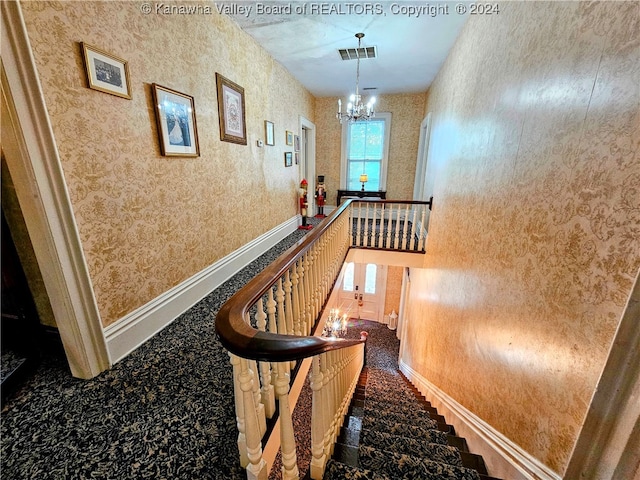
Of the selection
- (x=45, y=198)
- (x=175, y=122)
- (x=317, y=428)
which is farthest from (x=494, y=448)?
(x=175, y=122)

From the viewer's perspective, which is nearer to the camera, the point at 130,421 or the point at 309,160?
the point at 130,421

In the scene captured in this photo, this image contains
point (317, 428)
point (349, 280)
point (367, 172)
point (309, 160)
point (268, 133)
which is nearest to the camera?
point (317, 428)

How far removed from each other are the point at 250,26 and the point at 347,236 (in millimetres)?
2706

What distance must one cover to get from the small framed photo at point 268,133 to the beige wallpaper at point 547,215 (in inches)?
94.1

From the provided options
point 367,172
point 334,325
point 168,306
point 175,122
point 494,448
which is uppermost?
point 175,122

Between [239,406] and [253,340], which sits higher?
[253,340]

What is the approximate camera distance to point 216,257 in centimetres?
259

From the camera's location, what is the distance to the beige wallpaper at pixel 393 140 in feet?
17.1

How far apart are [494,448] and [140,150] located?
279 centimetres

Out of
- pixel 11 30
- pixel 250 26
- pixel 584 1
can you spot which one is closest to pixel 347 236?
pixel 250 26

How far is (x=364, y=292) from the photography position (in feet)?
24.0

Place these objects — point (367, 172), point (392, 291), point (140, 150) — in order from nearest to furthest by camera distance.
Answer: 1. point (140, 150)
2. point (367, 172)
3. point (392, 291)

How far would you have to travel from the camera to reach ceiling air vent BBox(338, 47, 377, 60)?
3195 mm

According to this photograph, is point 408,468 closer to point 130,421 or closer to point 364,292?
point 130,421
